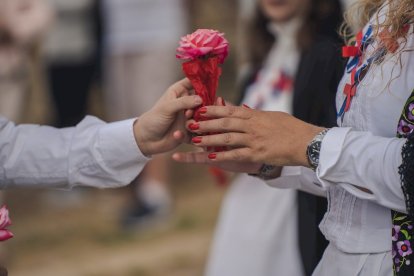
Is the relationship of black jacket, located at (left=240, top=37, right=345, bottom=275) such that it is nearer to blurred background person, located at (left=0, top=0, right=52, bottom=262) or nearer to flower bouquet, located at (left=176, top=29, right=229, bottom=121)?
flower bouquet, located at (left=176, top=29, right=229, bottom=121)

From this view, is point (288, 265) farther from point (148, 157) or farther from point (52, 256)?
point (52, 256)

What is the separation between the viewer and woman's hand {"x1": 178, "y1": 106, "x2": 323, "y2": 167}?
6.57ft

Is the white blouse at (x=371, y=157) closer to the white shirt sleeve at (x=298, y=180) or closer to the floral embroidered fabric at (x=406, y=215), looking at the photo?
the floral embroidered fabric at (x=406, y=215)

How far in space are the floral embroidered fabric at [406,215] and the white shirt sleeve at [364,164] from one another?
0.07 feet

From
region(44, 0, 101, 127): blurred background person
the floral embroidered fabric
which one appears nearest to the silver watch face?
the floral embroidered fabric

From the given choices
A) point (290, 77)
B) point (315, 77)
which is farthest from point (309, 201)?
point (290, 77)

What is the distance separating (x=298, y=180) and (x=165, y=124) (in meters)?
0.41

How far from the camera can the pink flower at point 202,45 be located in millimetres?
2084

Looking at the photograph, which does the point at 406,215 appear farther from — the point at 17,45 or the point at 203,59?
the point at 17,45

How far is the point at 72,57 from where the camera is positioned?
6664 millimetres

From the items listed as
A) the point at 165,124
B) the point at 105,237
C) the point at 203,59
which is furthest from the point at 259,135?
the point at 105,237

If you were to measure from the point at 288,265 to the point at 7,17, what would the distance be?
2339 mm

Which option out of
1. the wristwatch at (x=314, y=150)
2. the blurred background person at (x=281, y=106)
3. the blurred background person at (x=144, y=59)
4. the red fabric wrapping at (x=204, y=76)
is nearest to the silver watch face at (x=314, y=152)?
the wristwatch at (x=314, y=150)

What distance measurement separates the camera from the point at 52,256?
17.6 feet
